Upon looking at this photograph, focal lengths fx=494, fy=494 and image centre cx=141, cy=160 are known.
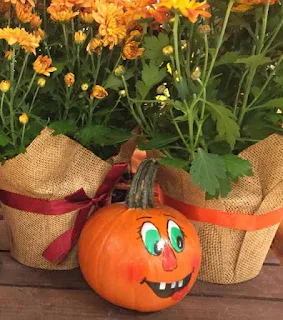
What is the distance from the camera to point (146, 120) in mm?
670

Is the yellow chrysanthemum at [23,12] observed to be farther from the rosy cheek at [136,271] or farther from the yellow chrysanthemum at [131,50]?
the rosy cheek at [136,271]

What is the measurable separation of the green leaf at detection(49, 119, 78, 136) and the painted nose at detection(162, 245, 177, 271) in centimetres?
19

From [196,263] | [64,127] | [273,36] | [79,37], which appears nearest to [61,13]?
[79,37]

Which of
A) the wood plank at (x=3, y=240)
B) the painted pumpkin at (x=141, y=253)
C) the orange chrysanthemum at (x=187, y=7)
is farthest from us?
the wood plank at (x=3, y=240)

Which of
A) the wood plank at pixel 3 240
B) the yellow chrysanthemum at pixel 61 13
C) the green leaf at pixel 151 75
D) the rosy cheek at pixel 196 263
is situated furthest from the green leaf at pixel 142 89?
the wood plank at pixel 3 240

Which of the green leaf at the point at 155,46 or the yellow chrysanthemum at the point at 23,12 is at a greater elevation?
the yellow chrysanthemum at the point at 23,12

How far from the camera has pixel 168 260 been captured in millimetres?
605

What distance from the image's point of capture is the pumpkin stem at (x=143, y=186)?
645 millimetres

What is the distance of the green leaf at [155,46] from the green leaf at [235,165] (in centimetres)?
14

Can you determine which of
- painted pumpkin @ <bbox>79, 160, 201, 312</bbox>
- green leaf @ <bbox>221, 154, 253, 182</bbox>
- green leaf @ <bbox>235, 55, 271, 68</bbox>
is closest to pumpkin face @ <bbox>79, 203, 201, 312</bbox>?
painted pumpkin @ <bbox>79, 160, 201, 312</bbox>

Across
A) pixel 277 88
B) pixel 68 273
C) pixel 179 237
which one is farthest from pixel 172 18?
pixel 68 273

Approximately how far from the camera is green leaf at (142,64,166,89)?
586 mm

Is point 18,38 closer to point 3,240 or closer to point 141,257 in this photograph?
point 141,257

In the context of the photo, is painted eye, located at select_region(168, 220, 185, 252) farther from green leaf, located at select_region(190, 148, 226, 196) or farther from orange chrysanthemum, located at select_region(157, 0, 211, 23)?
orange chrysanthemum, located at select_region(157, 0, 211, 23)
